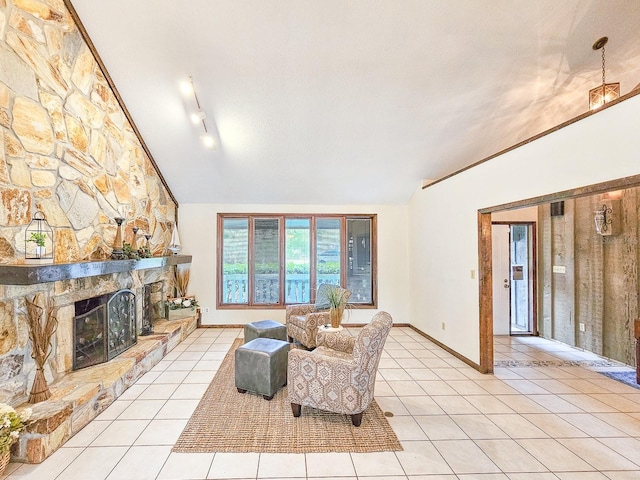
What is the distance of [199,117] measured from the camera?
3.65 m

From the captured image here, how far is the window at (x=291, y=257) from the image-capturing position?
5.92 metres

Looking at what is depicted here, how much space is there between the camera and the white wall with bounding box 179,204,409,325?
19.0ft

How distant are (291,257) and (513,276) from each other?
3984mm

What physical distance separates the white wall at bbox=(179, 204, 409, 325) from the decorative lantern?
10.0ft

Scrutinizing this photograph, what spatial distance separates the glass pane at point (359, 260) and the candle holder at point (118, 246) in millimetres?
3781

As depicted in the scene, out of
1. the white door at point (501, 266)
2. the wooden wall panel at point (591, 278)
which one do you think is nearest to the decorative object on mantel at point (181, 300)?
the white door at point (501, 266)

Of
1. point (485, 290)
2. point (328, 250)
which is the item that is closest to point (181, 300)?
point (328, 250)

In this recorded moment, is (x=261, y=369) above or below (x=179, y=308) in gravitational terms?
below

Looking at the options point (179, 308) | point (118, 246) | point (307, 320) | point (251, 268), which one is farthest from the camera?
point (251, 268)

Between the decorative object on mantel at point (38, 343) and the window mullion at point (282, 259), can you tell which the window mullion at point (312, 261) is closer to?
the window mullion at point (282, 259)

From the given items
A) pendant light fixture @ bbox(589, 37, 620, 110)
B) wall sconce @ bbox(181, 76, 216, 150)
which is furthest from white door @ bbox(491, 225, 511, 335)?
wall sconce @ bbox(181, 76, 216, 150)

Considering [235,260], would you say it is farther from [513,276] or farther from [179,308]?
[513,276]

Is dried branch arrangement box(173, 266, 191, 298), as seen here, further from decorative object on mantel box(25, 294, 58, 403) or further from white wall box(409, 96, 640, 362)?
white wall box(409, 96, 640, 362)

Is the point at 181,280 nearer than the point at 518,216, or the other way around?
the point at 518,216
